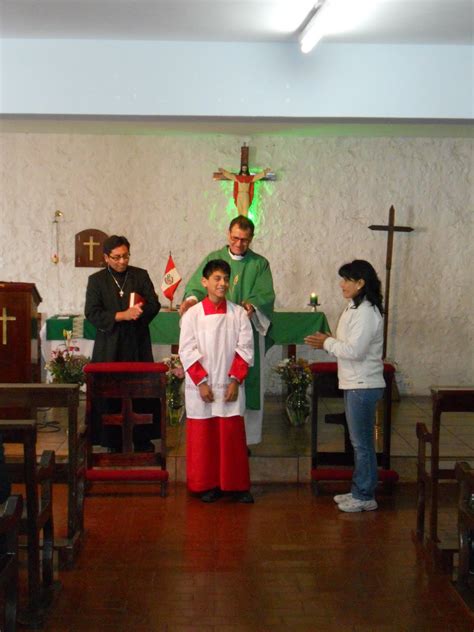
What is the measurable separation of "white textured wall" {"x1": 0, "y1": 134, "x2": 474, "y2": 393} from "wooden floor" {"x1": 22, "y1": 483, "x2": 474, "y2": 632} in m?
3.73

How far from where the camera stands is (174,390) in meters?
7.18

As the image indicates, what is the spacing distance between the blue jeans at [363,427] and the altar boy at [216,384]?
753 millimetres

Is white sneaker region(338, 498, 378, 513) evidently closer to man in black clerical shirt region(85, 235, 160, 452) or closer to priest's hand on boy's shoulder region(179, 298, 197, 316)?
man in black clerical shirt region(85, 235, 160, 452)

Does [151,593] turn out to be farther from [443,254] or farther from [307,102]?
[443,254]

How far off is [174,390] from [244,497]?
5.32ft

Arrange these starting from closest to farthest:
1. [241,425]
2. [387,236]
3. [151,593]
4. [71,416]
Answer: [151,593] < [71,416] < [241,425] < [387,236]

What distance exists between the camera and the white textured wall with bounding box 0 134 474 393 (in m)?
9.25

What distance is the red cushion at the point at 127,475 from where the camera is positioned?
19.4 feet

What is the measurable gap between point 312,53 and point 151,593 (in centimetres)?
377

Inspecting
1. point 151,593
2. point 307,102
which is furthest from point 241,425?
Answer: point 307,102

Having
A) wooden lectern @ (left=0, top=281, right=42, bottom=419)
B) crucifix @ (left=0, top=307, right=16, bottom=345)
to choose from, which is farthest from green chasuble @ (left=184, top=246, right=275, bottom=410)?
crucifix @ (left=0, top=307, right=16, bottom=345)

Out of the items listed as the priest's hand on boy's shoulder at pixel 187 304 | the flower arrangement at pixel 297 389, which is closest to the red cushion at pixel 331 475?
the flower arrangement at pixel 297 389

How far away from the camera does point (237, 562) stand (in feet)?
15.3

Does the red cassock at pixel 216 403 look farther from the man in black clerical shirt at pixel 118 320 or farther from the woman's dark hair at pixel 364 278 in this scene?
the woman's dark hair at pixel 364 278
